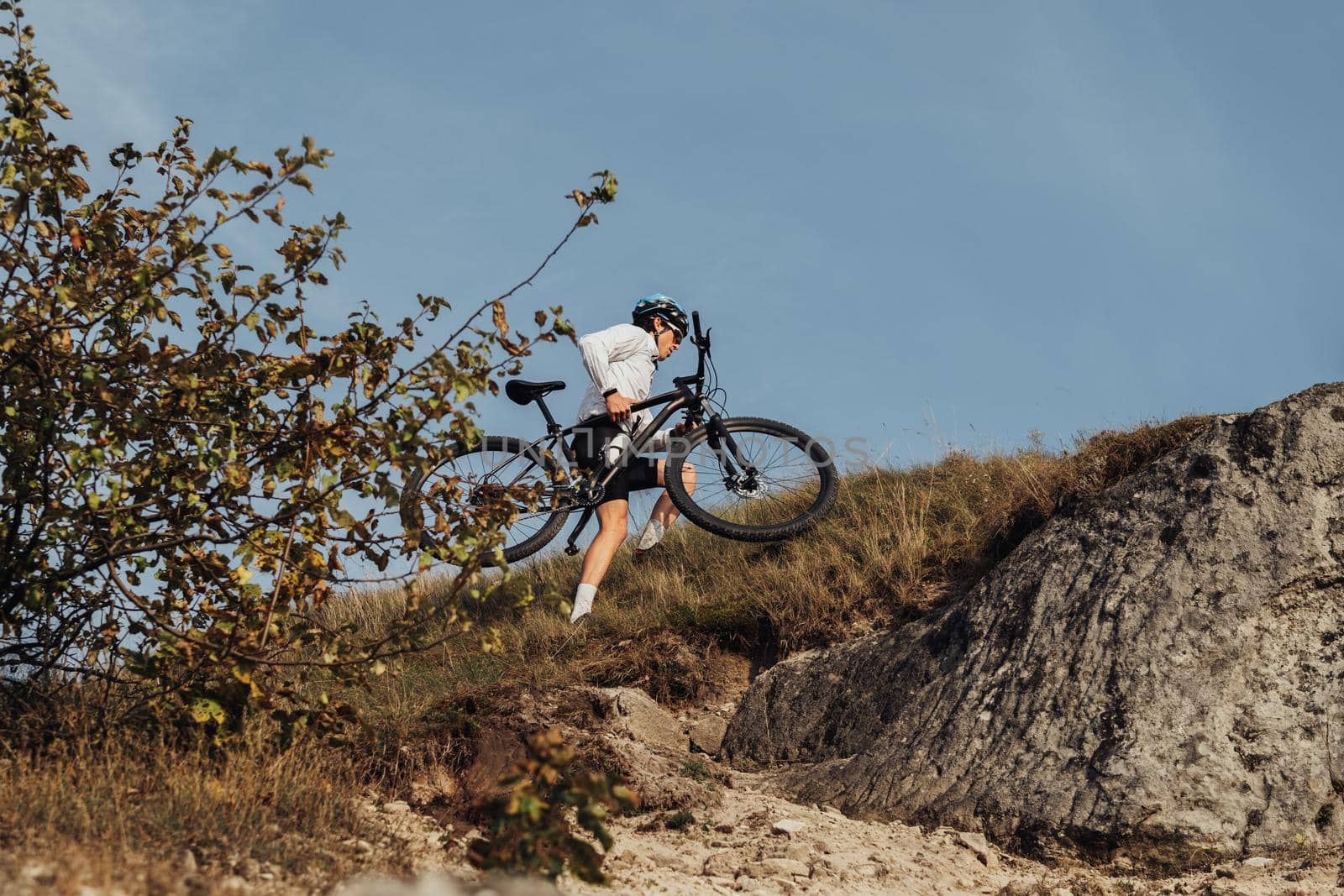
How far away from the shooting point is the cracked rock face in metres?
6.62

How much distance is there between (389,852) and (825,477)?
5.48 m

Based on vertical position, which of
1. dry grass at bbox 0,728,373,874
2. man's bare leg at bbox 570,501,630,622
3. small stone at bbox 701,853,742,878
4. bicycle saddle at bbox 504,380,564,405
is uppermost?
bicycle saddle at bbox 504,380,564,405

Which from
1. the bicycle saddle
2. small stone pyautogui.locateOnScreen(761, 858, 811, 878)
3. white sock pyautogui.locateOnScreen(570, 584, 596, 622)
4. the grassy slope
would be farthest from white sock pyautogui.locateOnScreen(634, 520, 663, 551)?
small stone pyautogui.locateOnScreen(761, 858, 811, 878)

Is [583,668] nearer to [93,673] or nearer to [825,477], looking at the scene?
[825,477]

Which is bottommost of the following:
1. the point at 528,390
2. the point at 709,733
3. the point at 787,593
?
the point at 709,733

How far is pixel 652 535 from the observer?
10.5 metres

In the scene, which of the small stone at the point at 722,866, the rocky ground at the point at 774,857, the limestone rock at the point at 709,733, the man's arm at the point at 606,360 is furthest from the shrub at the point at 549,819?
the man's arm at the point at 606,360

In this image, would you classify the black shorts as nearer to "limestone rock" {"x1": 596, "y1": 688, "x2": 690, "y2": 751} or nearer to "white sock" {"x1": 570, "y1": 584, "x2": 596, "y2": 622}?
"white sock" {"x1": 570, "y1": 584, "x2": 596, "y2": 622}

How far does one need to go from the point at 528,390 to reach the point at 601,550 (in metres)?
1.59

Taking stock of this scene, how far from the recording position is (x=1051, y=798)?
671 centimetres

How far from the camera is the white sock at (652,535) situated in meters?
10.4

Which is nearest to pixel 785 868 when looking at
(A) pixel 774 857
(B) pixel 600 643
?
(A) pixel 774 857

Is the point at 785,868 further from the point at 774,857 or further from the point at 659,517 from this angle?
the point at 659,517

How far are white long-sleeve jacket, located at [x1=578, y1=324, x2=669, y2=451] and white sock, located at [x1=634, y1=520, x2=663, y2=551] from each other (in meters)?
0.72
